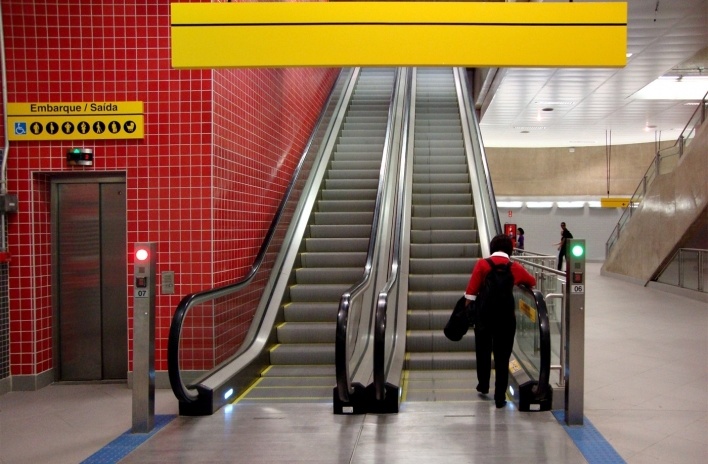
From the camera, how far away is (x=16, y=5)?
19.4 feet

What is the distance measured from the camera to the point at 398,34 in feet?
15.9

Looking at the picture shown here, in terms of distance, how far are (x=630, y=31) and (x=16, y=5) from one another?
777 cm

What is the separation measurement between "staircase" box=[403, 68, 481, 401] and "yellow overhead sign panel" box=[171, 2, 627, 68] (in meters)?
2.97

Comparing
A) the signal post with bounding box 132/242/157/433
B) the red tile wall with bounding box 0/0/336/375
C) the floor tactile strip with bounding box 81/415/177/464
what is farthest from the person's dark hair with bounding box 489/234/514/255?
the floor tactile strip with bounding box 81/415/177/464

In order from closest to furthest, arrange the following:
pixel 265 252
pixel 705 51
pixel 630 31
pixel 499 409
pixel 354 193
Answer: pixel 499 409, pixel 265 252, pixel 630 31, pixel 354 193, pixel 705 51

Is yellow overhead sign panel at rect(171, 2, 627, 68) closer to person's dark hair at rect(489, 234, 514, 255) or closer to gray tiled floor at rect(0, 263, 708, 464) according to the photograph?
person's dark hair at rect(489, 234, 514, 255)

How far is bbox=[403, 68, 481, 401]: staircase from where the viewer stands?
618cm

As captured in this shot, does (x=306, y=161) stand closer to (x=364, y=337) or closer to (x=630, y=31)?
(x=364, y=337)

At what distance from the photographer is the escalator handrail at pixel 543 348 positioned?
4844mm

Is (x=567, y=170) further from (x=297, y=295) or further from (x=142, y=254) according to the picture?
(x=142, y=254)

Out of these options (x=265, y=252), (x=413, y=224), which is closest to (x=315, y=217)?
(x=413, y=224)

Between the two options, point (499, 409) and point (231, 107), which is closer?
point (499, 409)

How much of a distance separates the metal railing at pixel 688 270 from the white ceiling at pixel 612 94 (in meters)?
3.47

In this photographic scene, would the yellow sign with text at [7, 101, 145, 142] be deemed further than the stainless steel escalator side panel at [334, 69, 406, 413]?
Yes
